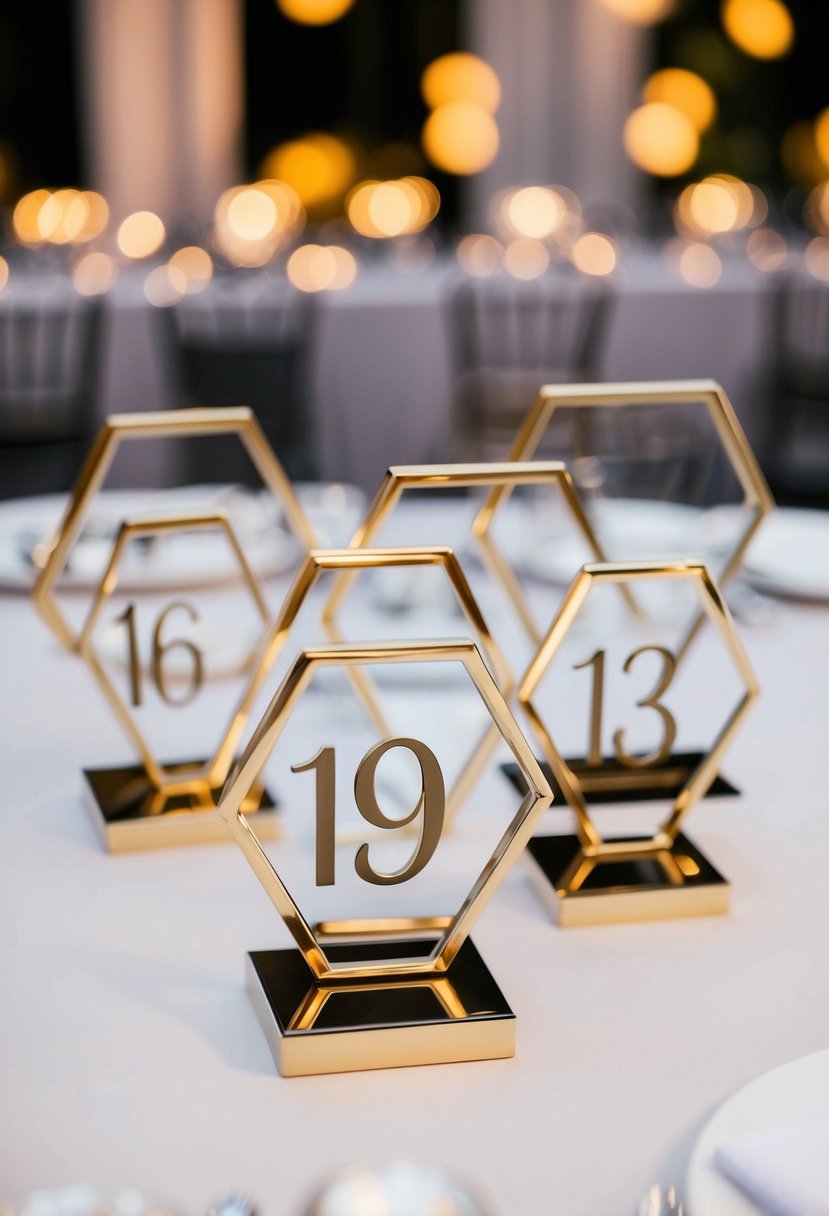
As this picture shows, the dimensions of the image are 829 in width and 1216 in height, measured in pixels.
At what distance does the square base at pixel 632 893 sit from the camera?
0.85 metres

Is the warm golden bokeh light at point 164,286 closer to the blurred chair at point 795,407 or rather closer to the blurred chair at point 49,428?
the blurred chair at point 49,428

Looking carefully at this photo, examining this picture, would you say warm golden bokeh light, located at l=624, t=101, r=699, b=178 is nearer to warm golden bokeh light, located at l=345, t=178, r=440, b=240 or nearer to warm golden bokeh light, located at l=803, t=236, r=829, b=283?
warm golden bokeh light, located at l=345, t=178, r=440, b=240

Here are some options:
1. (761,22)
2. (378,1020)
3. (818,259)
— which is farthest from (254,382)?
(761,22)

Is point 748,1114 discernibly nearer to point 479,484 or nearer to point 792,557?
point 479,484

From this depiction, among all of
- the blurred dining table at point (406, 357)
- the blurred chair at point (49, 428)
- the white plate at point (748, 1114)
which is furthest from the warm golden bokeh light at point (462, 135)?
the white plate at point (748, 1114)

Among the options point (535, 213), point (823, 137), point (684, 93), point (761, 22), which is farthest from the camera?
point (684, 93)

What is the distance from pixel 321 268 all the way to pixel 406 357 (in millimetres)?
819

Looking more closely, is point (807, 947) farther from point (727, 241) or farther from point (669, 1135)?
point (727, 241)

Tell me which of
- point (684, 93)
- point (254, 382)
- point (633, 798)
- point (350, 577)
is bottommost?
point (254, 382)

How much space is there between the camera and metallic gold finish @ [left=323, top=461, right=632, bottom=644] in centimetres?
82

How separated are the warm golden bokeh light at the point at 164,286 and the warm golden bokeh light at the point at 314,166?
14.4 feet

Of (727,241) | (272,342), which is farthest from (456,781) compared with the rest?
(727,241)

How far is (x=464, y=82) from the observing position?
26.4 ft

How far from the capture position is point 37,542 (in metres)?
1.60
